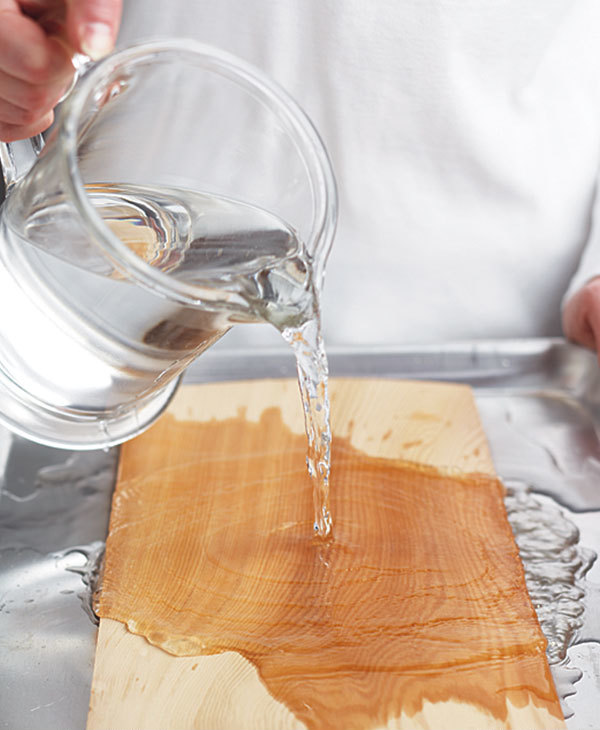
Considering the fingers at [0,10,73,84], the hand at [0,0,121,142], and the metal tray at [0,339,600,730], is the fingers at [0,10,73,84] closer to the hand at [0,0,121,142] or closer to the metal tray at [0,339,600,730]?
the hand at [0,0,121,142]

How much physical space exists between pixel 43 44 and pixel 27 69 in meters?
0.02

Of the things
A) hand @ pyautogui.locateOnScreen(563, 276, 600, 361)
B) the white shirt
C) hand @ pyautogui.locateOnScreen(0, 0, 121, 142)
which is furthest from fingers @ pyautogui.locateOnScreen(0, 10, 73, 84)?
hand @ pyautogui.locateOnScreen(563, 276, 600, 361)

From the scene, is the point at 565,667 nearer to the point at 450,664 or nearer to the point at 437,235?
the point at 450,664

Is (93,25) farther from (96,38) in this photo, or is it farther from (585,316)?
(585,316)

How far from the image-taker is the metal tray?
552mm

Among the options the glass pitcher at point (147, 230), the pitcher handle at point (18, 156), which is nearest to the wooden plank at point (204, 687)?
the glass pitcher at point (147, 230)

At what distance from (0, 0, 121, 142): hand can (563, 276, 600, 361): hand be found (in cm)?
53

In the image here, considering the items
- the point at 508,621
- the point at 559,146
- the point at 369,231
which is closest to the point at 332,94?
the point at 369,231

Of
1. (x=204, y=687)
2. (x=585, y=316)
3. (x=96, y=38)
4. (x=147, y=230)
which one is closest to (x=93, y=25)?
(x=96, y=38)

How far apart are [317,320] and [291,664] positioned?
216 mm

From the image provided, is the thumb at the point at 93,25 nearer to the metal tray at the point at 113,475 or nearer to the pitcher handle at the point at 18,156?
the pitcher handle at the point at 18,156

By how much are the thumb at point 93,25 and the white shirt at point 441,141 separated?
32 centimetres

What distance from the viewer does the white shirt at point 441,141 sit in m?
0.77

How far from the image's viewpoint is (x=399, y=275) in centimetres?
91
